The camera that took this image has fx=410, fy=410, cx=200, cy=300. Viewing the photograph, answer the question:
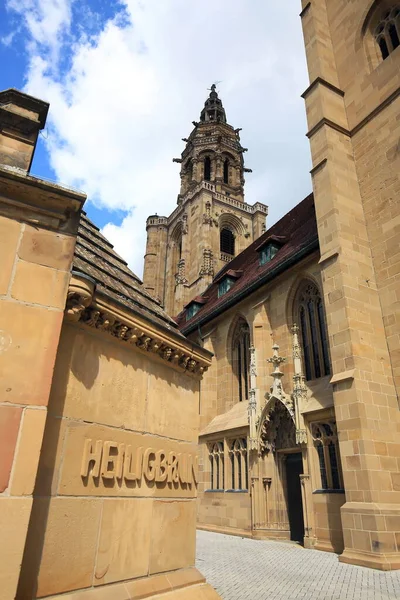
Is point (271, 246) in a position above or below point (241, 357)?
above

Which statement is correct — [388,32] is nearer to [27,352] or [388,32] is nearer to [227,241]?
[27,352]

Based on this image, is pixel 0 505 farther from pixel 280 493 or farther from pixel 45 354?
pixel 280 493

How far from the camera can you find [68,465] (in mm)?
3057

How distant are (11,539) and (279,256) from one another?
16064mm

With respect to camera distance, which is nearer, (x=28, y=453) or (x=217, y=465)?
(x=28, y=453)

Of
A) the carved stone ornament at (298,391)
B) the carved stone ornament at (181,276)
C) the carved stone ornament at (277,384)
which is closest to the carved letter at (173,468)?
the carved stone ornament at (298,391)

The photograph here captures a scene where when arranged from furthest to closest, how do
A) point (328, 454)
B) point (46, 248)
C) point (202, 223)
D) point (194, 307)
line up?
1. point (202, 223)
2. point (194, 307)
3. point (328, 454)
4. point (46, 248)

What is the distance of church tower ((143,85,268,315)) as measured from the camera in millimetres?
36375

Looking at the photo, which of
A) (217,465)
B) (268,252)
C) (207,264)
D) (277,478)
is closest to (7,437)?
(277,478)

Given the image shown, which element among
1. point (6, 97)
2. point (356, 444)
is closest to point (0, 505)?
point (6, 97)

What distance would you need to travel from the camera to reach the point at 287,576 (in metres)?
7.18

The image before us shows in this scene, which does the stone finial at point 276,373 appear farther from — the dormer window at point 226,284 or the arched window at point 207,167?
the arched window at point 207,167

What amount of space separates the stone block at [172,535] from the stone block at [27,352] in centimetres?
185

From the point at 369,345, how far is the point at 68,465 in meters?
9.35
